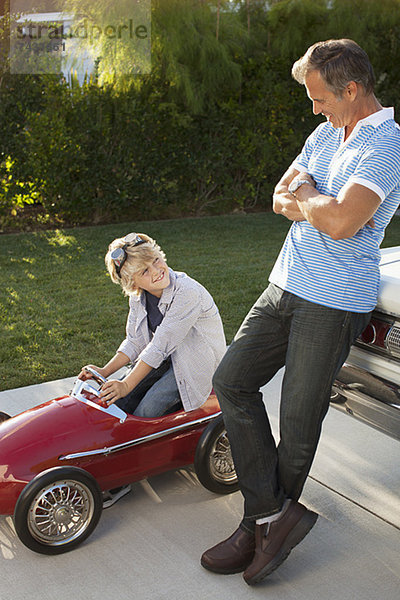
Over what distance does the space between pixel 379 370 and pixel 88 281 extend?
180 inches

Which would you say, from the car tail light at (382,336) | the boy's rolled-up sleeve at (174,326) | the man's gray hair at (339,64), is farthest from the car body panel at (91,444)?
the man's gray hair at (339,64)

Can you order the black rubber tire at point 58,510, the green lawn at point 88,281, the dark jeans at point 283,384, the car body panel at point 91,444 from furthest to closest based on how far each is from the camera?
1. the green lawn at point 88,281
2. the car body panel at point 91,444
3. the black rubber tire at point 58,510
4. the dark jeans at point 283,384

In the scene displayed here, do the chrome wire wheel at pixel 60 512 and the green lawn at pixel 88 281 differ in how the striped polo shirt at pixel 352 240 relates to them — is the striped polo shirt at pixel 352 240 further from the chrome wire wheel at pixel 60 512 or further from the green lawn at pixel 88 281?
the green lawn at pixel 88 281

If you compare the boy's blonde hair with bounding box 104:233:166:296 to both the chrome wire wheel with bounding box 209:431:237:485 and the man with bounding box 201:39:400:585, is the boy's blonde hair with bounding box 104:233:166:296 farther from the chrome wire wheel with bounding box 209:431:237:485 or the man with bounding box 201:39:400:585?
the chrome wire wheel with bounding box 209:431:237:485

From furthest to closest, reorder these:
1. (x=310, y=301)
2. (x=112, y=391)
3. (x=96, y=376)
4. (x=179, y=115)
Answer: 1. (x=179, y=115)
2. (x=96, y=376)
3. (x=112, y=391)
4. (x=310, y=301)

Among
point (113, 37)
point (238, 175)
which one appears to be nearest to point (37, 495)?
point (113, 37)

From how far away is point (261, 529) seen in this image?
271 cm

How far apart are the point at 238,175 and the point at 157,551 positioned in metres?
8.93

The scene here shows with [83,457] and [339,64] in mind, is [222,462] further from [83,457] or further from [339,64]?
[339,64]

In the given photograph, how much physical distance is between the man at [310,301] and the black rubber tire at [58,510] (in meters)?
0.53

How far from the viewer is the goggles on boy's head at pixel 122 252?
10.5 ft

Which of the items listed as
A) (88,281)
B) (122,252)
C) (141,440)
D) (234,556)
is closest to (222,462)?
(141,440)

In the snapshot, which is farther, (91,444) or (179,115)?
(179,115)

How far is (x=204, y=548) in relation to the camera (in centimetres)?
293
